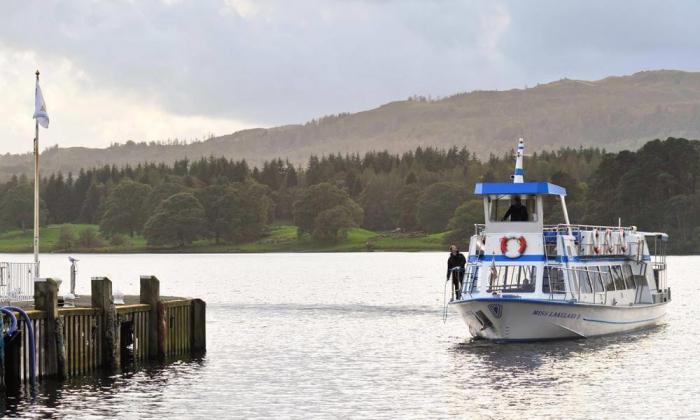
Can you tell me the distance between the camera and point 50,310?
40.2 meters

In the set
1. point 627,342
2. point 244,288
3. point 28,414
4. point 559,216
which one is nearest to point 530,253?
point 627,342

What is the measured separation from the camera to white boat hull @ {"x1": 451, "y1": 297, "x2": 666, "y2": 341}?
53.0 meters

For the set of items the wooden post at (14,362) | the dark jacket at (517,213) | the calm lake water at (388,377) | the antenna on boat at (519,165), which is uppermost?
the antenna on boat at (519,165)

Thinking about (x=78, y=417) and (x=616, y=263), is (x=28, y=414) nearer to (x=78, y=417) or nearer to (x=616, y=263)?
(x=78, y=417)

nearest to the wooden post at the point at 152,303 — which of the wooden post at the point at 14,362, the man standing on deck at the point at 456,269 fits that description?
the wooden post at the point at 14,362

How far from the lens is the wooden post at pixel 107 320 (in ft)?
140

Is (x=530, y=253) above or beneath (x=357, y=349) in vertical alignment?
above

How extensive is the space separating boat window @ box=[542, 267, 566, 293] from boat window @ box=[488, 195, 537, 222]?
7.92 feet

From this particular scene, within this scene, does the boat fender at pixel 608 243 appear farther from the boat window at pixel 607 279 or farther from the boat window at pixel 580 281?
the boat window at pixel 580 281

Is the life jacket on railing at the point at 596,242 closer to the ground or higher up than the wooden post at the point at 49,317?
higher up

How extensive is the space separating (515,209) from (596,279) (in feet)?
17.8

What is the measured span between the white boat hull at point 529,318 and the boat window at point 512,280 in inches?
41.0

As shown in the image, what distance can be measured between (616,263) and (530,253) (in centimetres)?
849

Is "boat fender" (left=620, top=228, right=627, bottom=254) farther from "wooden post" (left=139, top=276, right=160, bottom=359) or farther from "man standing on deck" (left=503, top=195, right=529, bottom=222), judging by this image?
"wooden post" (left=139, top=276, right=160, bottom=359)
